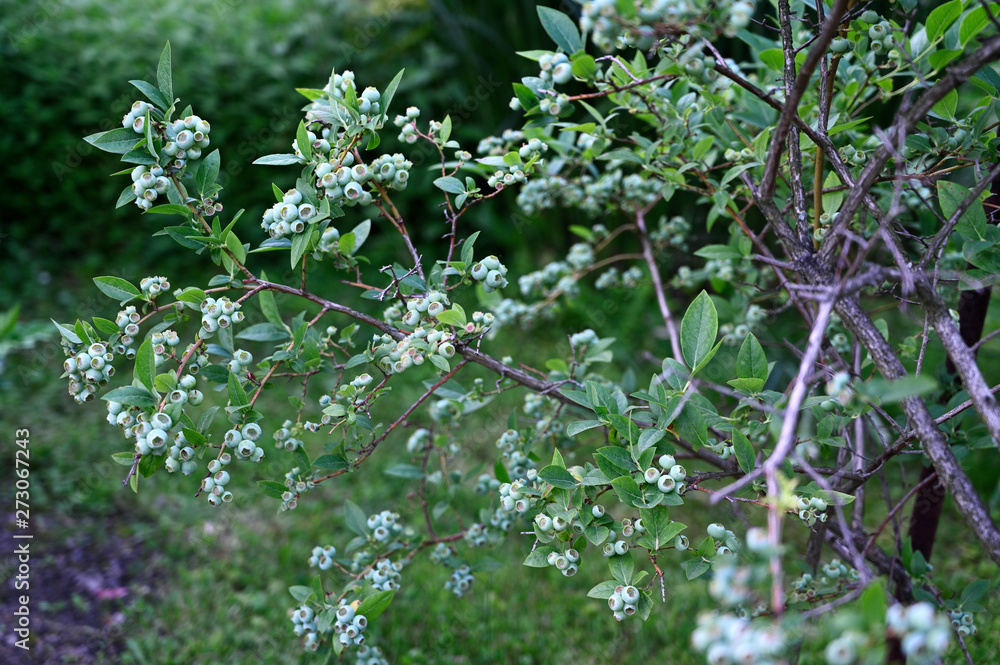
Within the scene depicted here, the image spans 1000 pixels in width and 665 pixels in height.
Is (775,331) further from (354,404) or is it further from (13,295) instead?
(13,295)

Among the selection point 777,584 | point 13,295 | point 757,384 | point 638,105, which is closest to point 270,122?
point 13,295

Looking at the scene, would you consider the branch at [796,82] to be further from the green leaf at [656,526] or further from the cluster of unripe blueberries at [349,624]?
the cluster of unripe blueberries at [349,624]

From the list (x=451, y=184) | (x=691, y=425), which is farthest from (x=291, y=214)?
(x=691, y=425)

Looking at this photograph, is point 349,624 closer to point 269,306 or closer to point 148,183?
point 269,306

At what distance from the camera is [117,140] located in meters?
0.84

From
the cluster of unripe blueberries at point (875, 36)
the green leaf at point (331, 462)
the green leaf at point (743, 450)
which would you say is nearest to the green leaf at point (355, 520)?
the green leaf at point (331, 462)

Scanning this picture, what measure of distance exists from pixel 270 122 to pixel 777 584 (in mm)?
3488

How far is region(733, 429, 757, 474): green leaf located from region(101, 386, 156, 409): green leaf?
2.22 feet

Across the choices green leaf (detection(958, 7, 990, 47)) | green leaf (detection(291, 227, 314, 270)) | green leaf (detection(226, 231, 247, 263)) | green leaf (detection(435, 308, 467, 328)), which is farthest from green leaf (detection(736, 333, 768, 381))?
green leaf (detection(226, 231, 247, 263))

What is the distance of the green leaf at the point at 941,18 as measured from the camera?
2.91 ft

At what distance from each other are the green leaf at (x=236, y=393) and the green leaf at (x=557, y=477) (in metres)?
0.39

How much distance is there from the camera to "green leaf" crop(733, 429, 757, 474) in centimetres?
80

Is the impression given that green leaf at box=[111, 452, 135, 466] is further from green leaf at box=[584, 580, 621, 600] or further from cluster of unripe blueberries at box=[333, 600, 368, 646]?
green leaf at box=[584, 580, 621, 600]

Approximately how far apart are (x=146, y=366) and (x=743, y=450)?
0.71m
